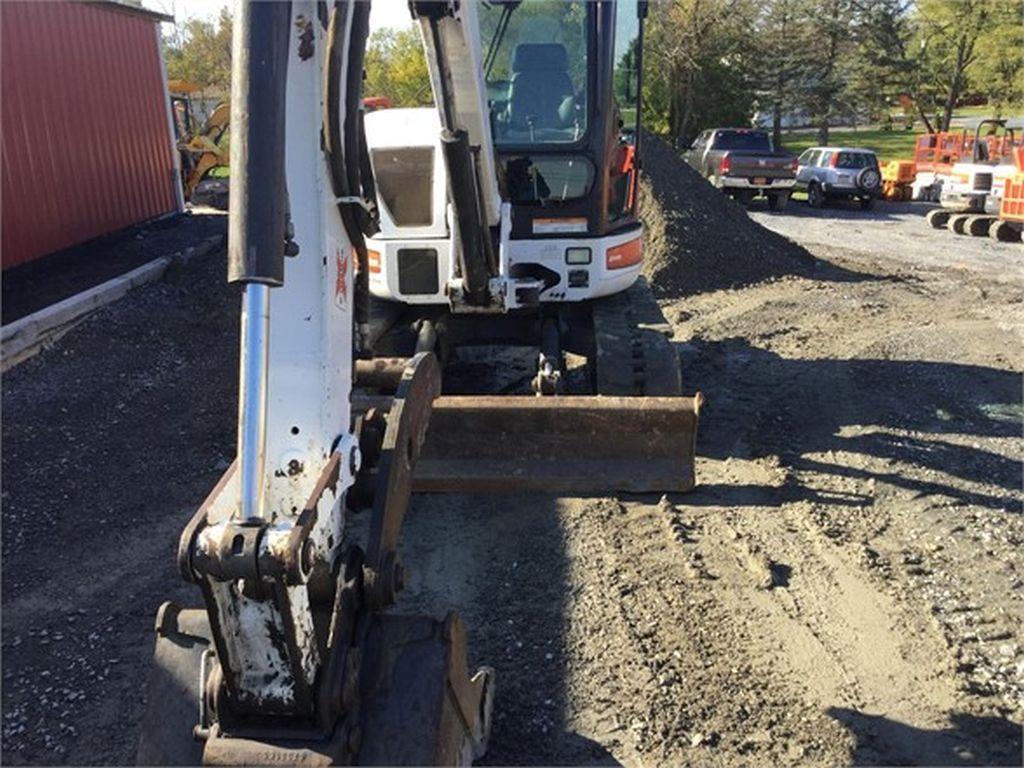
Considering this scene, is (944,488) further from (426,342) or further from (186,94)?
(186,94)

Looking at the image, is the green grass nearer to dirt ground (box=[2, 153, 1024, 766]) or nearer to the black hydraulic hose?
dirt ground (box=[2, 153, 1024, 766])

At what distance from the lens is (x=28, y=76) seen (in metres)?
10.9

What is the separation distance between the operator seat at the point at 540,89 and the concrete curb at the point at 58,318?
4.71m

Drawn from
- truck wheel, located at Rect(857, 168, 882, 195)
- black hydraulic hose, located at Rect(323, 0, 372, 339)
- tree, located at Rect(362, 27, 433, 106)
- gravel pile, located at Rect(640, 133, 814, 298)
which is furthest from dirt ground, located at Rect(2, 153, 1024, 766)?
truck wheel, located at Rect(857, 168, 882, 195)

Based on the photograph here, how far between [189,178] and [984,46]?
2899 centimetres

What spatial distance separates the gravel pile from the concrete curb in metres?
6.29

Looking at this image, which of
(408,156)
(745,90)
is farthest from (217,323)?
(745,90)

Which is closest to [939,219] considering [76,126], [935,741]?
[76,126]

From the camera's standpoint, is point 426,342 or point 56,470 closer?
point 56,470

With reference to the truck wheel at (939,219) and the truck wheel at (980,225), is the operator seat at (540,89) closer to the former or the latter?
the truck wheel at (980,225)

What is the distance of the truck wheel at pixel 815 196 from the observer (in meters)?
24.0

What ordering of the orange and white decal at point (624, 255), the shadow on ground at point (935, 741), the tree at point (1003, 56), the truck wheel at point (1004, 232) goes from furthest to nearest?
1. the tree at point (1003, 56)
2. the truck wheel at point (1004, 232)
3. the orange and white decal at point (624, 255)
4. the shadow on ground at point (935, 741)

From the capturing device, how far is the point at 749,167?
2286 centimetres

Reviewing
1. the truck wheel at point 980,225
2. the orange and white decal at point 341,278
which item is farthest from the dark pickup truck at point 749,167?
the orange and white decal at point 341,278
